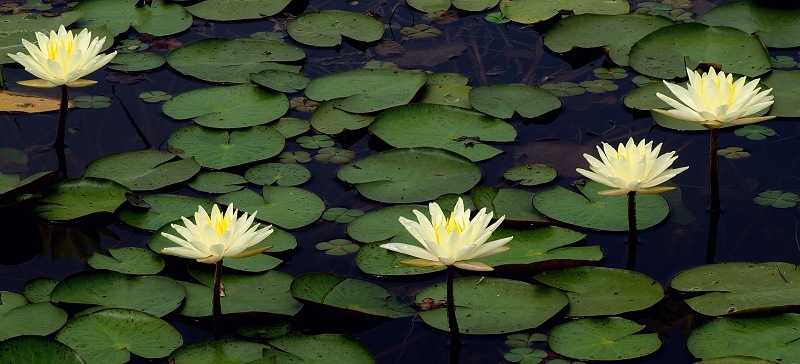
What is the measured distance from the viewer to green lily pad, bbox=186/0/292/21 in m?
6.57

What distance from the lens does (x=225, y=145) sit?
508 centimetres

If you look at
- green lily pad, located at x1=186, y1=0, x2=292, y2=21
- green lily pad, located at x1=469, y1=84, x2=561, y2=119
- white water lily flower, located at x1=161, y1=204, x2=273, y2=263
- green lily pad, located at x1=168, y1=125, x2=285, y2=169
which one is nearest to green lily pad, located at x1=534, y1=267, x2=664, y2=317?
white water lily flower, located at x1=161, y1=204, x2=273, y2=263

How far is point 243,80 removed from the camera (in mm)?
5750

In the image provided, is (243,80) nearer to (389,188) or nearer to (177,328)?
(389,188)

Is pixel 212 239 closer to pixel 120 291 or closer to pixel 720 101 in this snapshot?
pixel 120 291

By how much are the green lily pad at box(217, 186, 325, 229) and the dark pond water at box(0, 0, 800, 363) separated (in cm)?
7

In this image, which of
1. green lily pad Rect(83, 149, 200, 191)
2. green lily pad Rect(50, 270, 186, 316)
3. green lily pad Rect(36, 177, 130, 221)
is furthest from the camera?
green lily pad Rect(83, 149, 200, 191)

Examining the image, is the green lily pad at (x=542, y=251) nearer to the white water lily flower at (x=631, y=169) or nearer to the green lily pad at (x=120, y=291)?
the white water lily flower at (x=631, y=169)

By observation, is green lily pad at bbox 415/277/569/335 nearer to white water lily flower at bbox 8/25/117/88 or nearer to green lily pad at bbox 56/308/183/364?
green lily pad at bbox 56/308/183/364

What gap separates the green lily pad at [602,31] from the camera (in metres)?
6.07

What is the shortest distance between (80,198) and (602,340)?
100.0 inches

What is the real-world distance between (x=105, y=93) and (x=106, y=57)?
91 cm

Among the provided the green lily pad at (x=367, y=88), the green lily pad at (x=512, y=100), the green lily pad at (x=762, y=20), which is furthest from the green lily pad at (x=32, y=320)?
the green lily pad at (x=762, y=20)

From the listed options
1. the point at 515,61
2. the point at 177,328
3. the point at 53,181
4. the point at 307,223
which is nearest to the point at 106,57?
the point at 53,181
